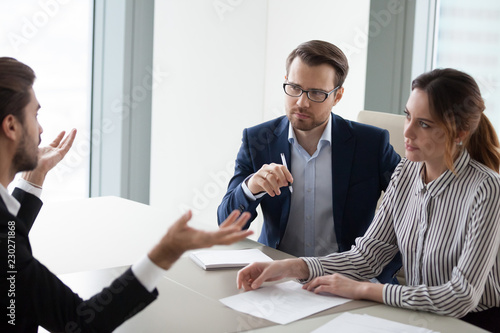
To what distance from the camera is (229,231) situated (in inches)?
46.3

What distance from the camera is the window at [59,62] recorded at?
10.7ft

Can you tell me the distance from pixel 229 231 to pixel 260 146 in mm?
1260

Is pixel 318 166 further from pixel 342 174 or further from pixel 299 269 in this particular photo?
pixel 299 269

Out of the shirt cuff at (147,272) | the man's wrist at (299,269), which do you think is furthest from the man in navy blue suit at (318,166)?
the shirt cuff at (147,272)

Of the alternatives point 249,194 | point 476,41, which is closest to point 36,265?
point 249,194

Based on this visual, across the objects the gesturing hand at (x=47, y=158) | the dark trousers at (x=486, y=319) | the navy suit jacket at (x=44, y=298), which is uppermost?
the gesturing hand at (x=47, y=158)

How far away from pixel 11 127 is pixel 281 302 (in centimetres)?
82

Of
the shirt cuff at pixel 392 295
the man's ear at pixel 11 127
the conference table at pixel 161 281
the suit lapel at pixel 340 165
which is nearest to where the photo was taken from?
the man's ear at pixel 11 127

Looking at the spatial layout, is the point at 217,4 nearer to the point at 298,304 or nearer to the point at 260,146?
the point at 260,146

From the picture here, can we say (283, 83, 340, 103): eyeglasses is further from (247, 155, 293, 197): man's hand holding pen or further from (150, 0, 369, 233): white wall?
(150, 0, 369, 233): white wall

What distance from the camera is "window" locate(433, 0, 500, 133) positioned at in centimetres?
331

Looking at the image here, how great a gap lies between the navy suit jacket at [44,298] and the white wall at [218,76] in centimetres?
260

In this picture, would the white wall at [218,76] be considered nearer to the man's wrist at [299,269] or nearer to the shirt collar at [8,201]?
the man's wrist at [299,269]

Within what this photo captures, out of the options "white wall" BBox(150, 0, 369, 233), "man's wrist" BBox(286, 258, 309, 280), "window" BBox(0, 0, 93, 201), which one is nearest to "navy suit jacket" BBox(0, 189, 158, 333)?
"man's wrist" BBox(286, 258, 309, 280)
